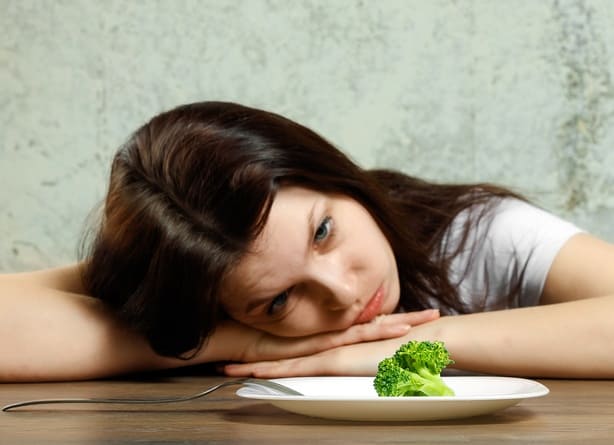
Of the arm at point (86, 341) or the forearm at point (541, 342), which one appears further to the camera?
the arm at point (86, 341)

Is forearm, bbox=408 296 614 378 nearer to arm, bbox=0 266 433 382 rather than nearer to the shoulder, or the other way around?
arm, bbox=0 266 433 382

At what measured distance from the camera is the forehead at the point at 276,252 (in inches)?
53.9

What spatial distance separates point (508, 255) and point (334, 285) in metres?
0.47

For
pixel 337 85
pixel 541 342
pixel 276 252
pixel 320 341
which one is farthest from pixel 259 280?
pixel 337 85

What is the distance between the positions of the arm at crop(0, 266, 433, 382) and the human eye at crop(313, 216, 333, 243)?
150 millimetres

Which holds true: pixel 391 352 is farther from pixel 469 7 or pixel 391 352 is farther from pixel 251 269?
pixel 469 7

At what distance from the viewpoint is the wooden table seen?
32.6 inches

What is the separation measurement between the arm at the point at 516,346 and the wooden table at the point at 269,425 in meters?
0.17

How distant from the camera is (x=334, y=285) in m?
1.39

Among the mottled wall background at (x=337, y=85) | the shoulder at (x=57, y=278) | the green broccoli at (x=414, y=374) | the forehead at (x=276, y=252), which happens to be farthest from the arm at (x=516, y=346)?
the mottled wall background at (x=337, y=85)

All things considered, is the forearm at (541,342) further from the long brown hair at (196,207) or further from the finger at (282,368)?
the long brown hair at (196,207)

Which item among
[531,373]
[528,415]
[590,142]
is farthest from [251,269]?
[590,142]

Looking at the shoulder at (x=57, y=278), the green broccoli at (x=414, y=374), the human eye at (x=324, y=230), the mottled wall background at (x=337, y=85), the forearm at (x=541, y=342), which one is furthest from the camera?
the mottled wall background at (x=337, y=85)

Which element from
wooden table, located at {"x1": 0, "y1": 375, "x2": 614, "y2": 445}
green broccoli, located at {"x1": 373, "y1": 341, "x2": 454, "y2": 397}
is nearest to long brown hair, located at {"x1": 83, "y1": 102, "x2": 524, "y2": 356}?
wooden table, located at {"x1": 0, "y1": 375, "x2": 614, "y2": 445}
